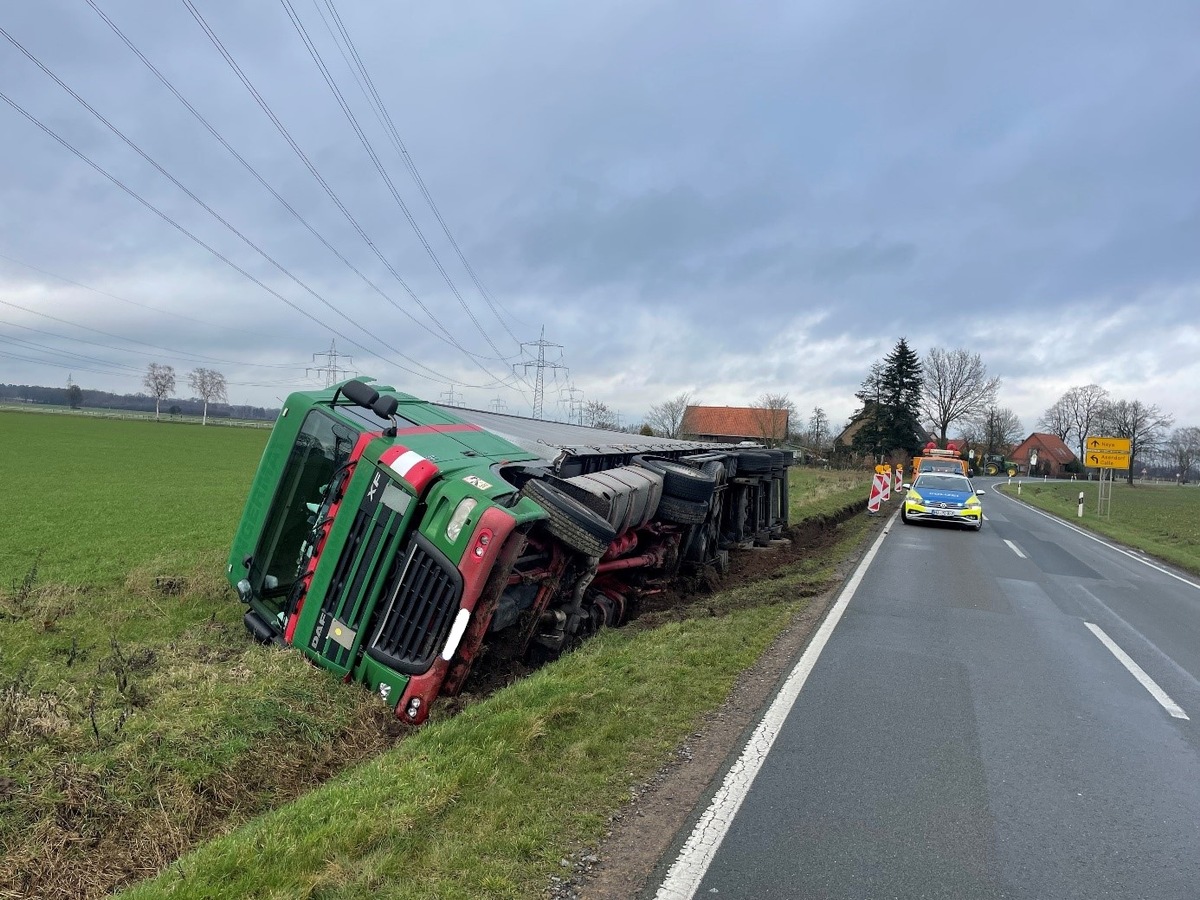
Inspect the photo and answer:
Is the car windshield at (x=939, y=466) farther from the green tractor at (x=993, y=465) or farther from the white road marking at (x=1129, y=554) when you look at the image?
the green tractor at (x=993, y=465)

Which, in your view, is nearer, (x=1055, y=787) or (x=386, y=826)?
(x=386, y=826)

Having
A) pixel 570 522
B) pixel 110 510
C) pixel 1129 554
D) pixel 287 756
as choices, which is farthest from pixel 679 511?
pixel 110 510

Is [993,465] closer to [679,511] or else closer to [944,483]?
[944,483]

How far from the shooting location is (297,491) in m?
6.25

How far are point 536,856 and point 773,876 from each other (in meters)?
0.97

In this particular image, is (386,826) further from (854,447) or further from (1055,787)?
(854,447)

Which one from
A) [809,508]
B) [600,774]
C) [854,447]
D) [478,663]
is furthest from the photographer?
[854,447]

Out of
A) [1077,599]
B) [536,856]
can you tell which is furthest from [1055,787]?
[1077,599]

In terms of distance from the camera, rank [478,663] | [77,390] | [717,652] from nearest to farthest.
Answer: [478,663], [717,652], [77,390]

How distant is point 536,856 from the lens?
3211mm

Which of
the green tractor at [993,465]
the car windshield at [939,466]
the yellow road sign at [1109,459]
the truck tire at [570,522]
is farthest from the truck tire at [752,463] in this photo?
the green tractor at [993,465]

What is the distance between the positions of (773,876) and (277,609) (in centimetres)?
459

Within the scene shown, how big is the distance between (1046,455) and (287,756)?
12002cm

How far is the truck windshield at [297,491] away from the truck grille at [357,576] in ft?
2.70
